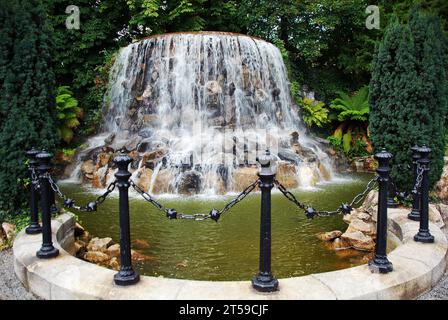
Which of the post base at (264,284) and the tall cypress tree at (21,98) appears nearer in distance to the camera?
the post base at (264,284)

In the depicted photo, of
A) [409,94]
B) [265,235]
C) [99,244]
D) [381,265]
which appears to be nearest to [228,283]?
[265,235]

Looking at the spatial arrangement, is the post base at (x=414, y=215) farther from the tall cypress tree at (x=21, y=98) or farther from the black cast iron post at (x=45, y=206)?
the tall cypress tree at (x=21, y=98)

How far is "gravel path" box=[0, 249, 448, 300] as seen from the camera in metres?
3.71

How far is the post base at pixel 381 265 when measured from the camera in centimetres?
380

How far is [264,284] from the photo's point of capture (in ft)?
11.3

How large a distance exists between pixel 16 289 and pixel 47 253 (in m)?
0.42

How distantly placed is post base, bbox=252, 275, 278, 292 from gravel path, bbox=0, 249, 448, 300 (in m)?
1.40

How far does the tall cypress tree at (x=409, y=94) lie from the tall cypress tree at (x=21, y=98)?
5.05 meters

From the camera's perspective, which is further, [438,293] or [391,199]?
[391,199]

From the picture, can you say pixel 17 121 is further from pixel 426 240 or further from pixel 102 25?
pixel 102 25

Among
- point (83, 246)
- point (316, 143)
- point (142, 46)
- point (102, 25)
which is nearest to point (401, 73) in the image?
point (83, 246)

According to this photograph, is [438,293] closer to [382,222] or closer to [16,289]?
[382,222]

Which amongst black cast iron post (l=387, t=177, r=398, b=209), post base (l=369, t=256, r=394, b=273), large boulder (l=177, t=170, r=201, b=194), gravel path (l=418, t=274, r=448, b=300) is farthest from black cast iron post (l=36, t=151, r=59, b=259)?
large boulder (l=177, t=170, r=201, b=194)

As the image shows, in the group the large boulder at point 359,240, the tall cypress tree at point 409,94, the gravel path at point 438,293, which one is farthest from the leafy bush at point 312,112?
the gravel path at point 438,293
